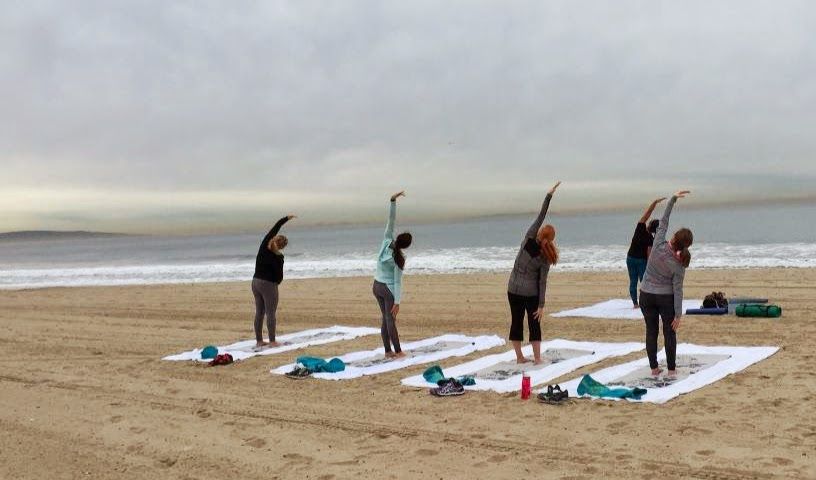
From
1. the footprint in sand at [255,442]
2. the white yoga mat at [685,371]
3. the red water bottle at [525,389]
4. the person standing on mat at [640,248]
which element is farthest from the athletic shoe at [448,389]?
the person standing on mat at [640,248]

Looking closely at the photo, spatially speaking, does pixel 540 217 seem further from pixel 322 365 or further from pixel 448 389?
pixel 322 365

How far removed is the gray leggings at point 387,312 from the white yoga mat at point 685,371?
91.4 inches

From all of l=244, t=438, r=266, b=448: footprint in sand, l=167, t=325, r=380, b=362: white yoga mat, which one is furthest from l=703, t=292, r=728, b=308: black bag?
l=244, t=438, r=266, b=448: footprint in sand

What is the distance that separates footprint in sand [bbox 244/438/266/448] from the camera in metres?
5.54

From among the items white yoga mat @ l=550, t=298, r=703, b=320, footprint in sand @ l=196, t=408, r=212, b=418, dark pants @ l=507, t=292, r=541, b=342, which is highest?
dark pants @ l=507, t=292, r=541, b=342

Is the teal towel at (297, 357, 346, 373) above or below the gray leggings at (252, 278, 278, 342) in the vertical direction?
below

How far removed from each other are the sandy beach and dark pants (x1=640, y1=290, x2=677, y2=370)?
0.57 meters

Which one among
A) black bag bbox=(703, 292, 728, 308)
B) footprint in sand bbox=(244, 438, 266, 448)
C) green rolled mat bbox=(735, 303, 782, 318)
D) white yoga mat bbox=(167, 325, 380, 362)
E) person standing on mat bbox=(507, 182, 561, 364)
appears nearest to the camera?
footprint in sand bbox=(244, 438, 266, 448)

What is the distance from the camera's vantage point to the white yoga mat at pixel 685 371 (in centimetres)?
656

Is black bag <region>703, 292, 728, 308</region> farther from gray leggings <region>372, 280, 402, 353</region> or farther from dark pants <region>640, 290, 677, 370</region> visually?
gray leggings <region>372, 280, 402, 353</region>

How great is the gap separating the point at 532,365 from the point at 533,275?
3.31ft

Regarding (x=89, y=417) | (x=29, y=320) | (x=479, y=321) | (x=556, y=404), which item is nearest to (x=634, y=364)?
(x=556, y=404)

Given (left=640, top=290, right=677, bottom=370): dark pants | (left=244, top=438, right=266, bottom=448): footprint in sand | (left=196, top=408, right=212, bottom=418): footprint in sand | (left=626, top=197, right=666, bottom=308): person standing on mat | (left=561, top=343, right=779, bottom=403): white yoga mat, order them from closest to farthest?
(left=244, top=438, right=266, bottom=448): footprint in sand → (left=196, top=408, right=212, bottom=418): footprint in sand → (left=561, top=343, right=779, bottom=403): white yoga mat → (left=640, top=290, right=677, bottom=370): dark pants → (left=626, top=197, right=666, bottom=308): person standing on mat

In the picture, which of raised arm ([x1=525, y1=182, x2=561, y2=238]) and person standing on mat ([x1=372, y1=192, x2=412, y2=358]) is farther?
person standing on mat ([x1=372, y1=192, x2=412, y2=358])
